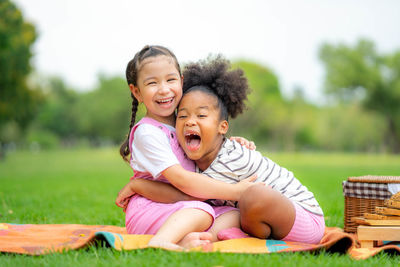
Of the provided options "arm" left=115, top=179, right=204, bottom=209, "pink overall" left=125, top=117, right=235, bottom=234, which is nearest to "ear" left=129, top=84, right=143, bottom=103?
"pink overall" left=125, top=117, right=235, bottom=234

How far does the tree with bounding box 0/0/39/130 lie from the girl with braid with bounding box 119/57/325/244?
16.8 m

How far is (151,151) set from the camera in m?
3.22

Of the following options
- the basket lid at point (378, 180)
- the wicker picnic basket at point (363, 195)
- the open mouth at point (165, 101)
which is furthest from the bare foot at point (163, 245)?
the basket lid at point (378, 180)

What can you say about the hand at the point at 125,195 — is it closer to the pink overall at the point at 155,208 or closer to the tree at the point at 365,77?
the pink overall at the point at 155,208

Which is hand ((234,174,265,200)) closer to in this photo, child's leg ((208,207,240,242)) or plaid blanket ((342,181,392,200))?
child's leg ((208,207,240,242))

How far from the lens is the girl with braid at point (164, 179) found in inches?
119

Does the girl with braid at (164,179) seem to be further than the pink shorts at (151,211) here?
No

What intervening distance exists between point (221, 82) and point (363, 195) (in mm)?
1921

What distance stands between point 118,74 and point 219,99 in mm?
60339

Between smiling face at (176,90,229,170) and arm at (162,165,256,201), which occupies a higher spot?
smiling face at (176,90,229,170)

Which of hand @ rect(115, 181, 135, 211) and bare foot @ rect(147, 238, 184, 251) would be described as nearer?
bare foot @ rect(147, 238, 184, 251)

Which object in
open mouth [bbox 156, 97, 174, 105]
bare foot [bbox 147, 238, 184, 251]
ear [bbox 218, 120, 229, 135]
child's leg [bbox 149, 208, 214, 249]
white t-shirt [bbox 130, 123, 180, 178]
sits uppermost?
open mouth [bbox 156, 97, 174, 105]

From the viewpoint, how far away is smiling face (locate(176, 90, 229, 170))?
131 inches

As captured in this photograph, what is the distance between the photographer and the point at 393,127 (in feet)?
113
